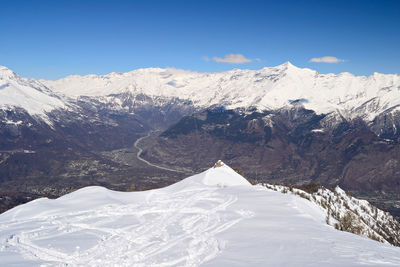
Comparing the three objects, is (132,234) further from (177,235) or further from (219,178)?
(219,178)

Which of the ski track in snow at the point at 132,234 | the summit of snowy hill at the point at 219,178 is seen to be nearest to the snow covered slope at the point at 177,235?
the ski track in snow at the point at 132,234

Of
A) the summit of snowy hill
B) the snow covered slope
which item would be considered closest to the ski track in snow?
the snow covered slope

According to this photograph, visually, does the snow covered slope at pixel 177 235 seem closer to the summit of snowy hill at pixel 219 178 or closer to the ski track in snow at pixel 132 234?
the ski track in snow at pixel 132 234

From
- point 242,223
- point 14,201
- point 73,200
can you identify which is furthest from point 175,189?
point 14,201

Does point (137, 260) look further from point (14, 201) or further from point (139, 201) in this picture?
point (14, 201)

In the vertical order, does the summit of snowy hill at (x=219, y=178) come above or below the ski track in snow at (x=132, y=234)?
above

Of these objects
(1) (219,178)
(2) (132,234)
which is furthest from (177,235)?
(1) (219,178)

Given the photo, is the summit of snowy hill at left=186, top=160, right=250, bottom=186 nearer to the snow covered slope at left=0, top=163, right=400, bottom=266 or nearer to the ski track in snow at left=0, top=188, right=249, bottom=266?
the snow covered slope at left=0, top=163, right=400, bottom=266
